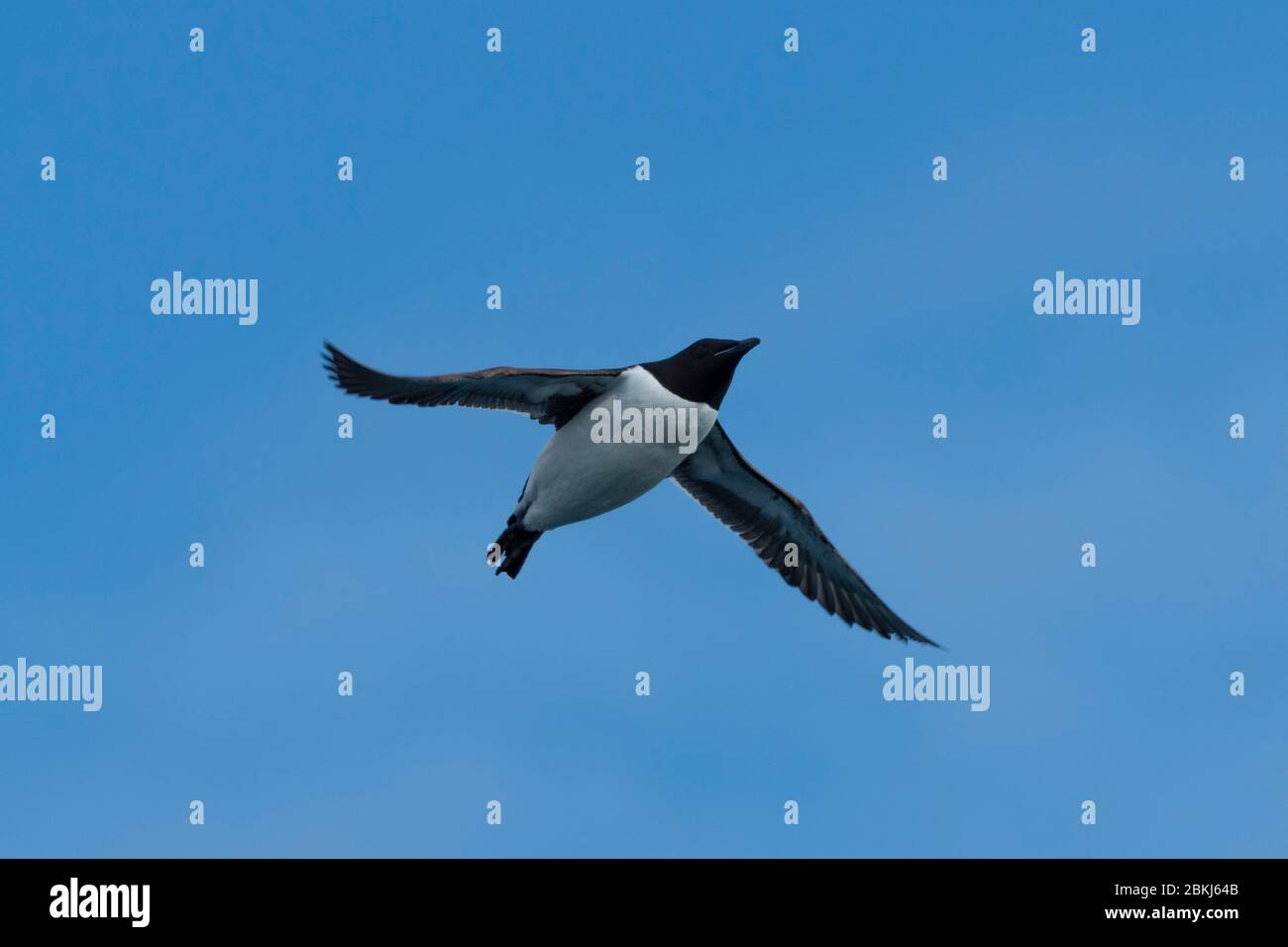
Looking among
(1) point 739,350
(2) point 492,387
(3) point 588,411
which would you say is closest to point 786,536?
(1) point 739,350

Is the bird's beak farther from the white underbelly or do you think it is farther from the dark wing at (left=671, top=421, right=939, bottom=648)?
the dark wing at (left=671, top=421, right=939, bottom=648)

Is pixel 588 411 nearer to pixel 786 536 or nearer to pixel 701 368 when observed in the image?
pixel 701 368

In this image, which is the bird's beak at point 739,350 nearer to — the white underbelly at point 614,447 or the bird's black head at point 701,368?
the bird's black head at point 701,368

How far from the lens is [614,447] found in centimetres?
1855

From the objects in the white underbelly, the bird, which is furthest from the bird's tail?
the white underbelly

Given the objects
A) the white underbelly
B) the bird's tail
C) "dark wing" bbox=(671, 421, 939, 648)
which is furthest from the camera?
"dark wing" bbox=(671, 421, 939, 648)

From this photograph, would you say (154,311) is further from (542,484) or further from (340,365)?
(542,484)

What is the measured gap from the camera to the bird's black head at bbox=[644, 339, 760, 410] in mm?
18656

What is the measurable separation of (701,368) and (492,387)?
8.41ft

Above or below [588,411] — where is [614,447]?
below

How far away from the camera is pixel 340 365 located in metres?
17.5

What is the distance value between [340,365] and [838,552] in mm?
7830

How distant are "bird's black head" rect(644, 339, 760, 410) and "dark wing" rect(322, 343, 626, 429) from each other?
0.61m

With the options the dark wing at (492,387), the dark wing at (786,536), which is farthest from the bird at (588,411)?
the dark wing at (786,536)
